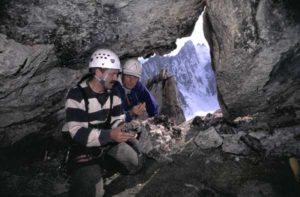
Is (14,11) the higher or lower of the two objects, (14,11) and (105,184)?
the higher

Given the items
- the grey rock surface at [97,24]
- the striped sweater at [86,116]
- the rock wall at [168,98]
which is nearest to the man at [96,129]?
the striped sweater at [86,116]

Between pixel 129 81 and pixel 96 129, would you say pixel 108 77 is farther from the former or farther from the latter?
pixel 129 81

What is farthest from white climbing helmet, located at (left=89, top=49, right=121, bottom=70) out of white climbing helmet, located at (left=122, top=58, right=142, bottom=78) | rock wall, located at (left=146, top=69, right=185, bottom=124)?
rock wall, located at (left=146, top=69, right=185, bottom=124)

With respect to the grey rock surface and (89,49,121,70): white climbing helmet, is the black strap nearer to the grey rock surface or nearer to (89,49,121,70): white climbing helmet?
(89,49,121,70): white climbing helmet

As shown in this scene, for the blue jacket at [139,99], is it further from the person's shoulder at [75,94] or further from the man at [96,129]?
the person's shoulder at [75,94]

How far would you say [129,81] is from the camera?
759 cm

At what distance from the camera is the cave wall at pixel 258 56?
6570 mm

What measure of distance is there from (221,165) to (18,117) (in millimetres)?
4634

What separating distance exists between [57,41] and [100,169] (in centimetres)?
282

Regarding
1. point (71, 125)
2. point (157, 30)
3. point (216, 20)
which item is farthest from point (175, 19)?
point (71, 125)

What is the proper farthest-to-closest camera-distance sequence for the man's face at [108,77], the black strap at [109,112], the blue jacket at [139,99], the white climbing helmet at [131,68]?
1. the blue jacket at [139,99]
2. the white climbing helmet at [131,68]
3. the man's face at [108,77]
4. the black strap at [109,112]

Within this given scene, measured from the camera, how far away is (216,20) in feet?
23.3

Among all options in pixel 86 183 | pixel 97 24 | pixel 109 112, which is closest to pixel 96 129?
pixel 109 112

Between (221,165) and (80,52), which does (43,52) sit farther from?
(221,165)
